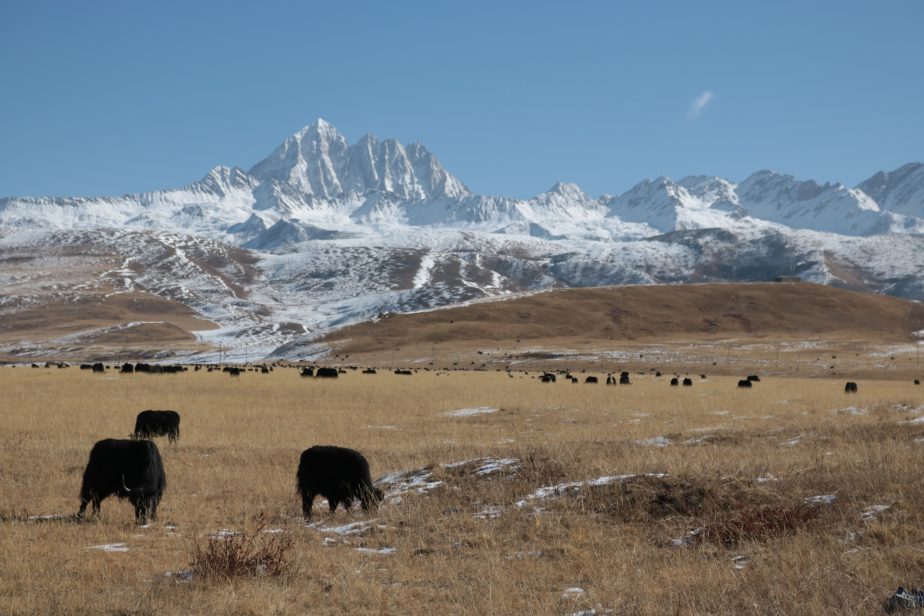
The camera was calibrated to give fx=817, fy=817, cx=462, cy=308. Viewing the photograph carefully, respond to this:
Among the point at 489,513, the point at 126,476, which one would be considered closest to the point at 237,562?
the point at 489,513

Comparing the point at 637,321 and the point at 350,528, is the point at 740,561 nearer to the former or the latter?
the point at 350,528

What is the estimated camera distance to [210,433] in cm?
2598

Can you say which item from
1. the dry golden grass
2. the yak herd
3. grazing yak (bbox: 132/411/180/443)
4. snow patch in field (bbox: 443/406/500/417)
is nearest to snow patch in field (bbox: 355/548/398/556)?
the dry golden grass

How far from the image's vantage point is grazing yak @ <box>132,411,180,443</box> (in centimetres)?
2331

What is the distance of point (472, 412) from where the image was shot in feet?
111

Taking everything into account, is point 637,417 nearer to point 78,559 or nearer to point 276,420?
point 276,420

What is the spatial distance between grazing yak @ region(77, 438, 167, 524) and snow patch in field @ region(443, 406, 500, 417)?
794 inches

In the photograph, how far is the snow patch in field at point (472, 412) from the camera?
108 feet

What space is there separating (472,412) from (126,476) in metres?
21.8

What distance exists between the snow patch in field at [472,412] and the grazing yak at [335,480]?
1893 cm

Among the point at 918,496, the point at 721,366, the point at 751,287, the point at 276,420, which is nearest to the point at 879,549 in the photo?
the point at 918,496

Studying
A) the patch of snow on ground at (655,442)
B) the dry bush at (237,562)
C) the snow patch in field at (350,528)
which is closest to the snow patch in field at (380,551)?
the snow patch in field at (350,528)

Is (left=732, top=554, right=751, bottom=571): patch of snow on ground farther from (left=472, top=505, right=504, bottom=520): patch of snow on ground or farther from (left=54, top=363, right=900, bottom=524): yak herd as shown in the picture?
(left=54, top=363, right=900, bottom=524): yak herd

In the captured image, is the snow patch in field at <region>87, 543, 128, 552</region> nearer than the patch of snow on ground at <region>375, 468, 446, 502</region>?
Yes
